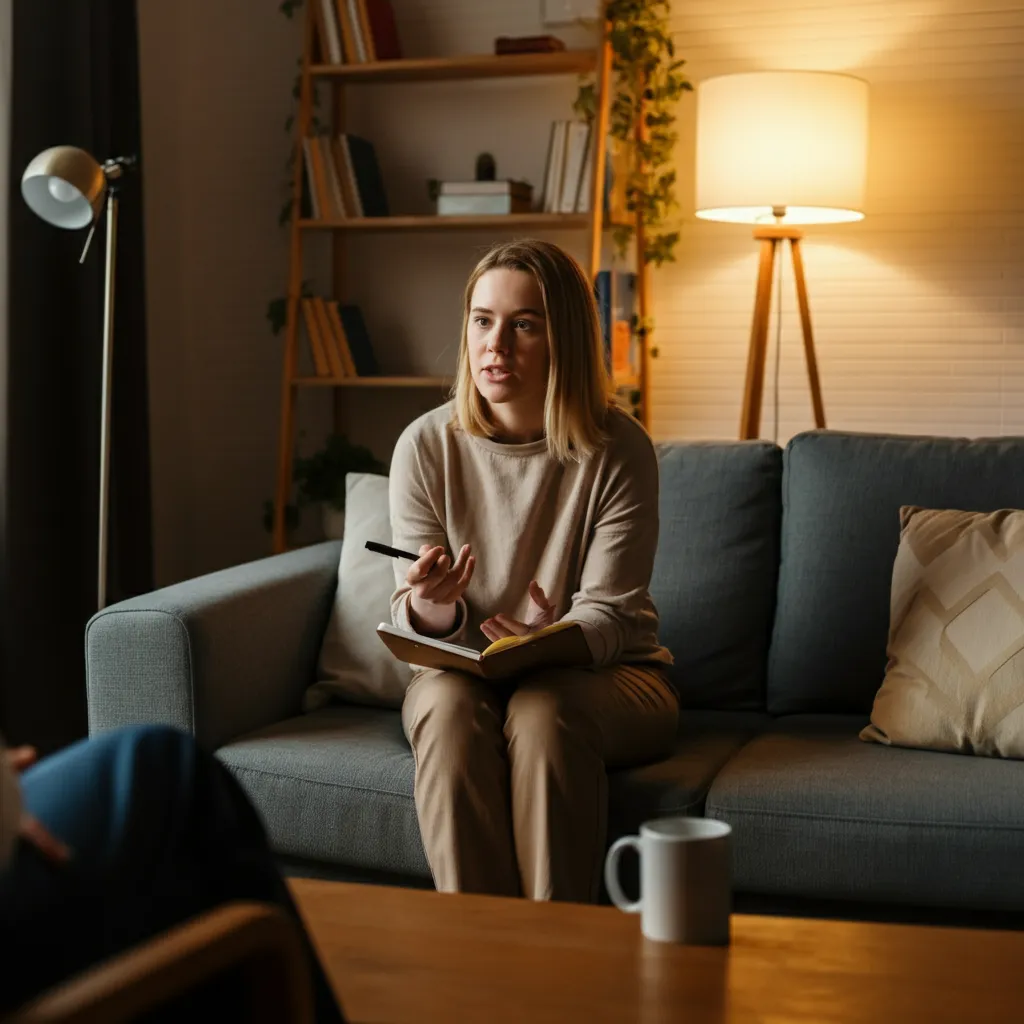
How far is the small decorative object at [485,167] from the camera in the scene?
3660mm

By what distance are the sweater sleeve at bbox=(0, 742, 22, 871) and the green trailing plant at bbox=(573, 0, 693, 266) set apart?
2843 millimetres

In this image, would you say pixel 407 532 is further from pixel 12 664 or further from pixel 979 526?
pixel 12 664

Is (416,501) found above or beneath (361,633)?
above

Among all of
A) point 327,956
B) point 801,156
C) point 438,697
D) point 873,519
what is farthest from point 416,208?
point 327,956

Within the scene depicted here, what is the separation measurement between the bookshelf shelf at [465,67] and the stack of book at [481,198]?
0.28 m

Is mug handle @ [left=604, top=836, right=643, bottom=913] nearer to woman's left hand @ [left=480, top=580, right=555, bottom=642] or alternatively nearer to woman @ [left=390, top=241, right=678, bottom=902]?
woman @ [left=390, top=241, right=678, bottom=902]

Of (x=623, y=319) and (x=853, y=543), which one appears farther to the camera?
(x=623, y=319)

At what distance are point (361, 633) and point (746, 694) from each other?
68 centimetres

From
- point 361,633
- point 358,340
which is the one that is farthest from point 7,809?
point 358,340

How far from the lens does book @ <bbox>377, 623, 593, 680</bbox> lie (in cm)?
198

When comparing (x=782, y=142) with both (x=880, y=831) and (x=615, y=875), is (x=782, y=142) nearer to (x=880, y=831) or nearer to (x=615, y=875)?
(x=880, y=831)

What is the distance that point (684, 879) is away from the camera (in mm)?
1316

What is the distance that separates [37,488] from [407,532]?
1.35m

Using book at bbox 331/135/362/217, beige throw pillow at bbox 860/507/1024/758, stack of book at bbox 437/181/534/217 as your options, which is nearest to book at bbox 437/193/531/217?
stack of book at bbox 437/181/534/217
